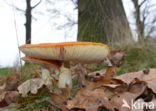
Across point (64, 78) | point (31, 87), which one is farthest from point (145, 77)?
point (31, 87)

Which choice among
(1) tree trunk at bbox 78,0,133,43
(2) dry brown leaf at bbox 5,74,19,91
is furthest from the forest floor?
(1) tree trunk at bbox 78,0,133,43

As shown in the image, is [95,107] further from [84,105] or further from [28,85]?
[28,85]

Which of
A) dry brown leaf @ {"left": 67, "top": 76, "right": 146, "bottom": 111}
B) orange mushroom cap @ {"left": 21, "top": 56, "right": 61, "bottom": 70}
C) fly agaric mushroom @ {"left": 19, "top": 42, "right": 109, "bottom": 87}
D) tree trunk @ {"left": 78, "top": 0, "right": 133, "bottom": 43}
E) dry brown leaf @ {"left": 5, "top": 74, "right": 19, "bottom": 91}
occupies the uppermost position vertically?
tree trunk @ {"left": 78, "top": 0, "right": 133, "bottom": 43}

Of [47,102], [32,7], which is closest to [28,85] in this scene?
[47,102]

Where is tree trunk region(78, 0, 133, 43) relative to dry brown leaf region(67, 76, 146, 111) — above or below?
above

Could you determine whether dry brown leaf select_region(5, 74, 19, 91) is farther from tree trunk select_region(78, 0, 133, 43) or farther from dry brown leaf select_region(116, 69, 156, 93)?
tree trunk select_region(78, 0, 133, 43)

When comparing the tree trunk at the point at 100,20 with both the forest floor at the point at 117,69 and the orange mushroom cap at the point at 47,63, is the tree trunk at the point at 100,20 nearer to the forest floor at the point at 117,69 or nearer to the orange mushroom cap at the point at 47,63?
the forest floor at the point at 117,69

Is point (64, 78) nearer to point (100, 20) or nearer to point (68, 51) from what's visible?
point (68, 51)
